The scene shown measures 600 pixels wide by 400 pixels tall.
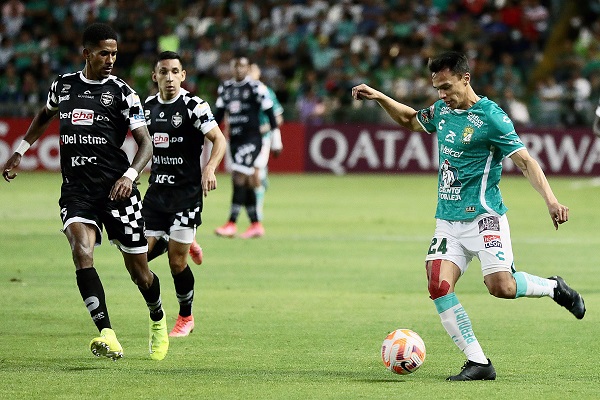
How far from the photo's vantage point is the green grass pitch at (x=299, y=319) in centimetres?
745

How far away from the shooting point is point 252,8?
32.6 metres

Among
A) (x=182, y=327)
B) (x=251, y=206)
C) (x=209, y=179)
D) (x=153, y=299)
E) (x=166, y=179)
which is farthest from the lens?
(x=251, y=206)

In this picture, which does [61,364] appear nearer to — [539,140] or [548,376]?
[548,376]

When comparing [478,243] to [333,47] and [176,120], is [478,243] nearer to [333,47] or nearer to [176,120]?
[176,120]

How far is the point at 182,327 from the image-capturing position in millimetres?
9547

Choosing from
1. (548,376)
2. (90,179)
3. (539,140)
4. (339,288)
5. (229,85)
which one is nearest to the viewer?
(548,376)

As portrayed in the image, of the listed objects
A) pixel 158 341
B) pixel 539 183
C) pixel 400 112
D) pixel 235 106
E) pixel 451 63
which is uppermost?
pixel 451 63

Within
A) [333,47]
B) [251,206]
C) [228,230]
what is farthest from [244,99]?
[333,47]

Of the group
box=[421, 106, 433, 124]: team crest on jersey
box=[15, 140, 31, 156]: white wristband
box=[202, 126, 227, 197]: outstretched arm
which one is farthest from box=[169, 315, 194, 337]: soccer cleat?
box=[421, 106, 433, 124]: team crest on jersey

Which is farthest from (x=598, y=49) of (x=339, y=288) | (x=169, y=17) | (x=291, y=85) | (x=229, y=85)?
(x=339, y=288)

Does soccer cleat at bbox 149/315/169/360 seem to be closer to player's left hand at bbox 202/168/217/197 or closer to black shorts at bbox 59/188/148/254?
black shorts at bbox 59/188/148/254

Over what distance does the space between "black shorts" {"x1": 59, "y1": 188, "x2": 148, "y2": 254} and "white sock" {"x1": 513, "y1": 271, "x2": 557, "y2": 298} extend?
264cm

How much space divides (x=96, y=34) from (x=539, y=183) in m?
3.18

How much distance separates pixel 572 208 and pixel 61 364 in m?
15.3
